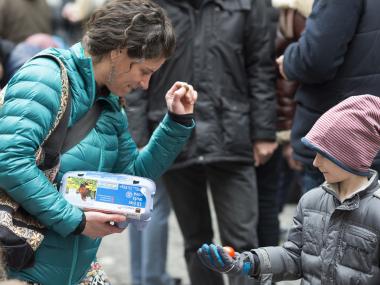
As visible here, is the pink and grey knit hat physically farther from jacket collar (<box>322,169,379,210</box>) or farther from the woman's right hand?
the woman's right hand

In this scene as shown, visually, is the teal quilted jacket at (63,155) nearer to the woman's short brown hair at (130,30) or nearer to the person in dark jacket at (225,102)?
the woman's short brown hair at (130,30)

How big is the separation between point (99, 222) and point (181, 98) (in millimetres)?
649

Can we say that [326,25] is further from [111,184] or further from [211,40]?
[111,184]

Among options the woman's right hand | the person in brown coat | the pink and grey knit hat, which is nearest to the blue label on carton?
the woman's right hand

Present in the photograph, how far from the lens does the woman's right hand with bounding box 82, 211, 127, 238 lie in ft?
9.47

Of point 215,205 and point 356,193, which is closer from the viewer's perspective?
point 356,193

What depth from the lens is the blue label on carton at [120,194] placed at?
2908mm

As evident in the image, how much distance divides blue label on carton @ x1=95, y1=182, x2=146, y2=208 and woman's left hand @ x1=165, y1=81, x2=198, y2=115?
473 mm

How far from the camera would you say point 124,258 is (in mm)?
6113

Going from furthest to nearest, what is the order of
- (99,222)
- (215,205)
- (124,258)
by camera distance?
(124,258), (215,205), (99,222)

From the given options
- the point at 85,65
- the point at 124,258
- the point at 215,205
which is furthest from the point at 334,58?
the point at 124,258

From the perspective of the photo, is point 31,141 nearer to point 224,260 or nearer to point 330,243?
point 224,260

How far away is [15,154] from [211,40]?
165 cm

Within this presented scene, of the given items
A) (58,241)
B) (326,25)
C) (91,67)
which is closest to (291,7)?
(326,25)
